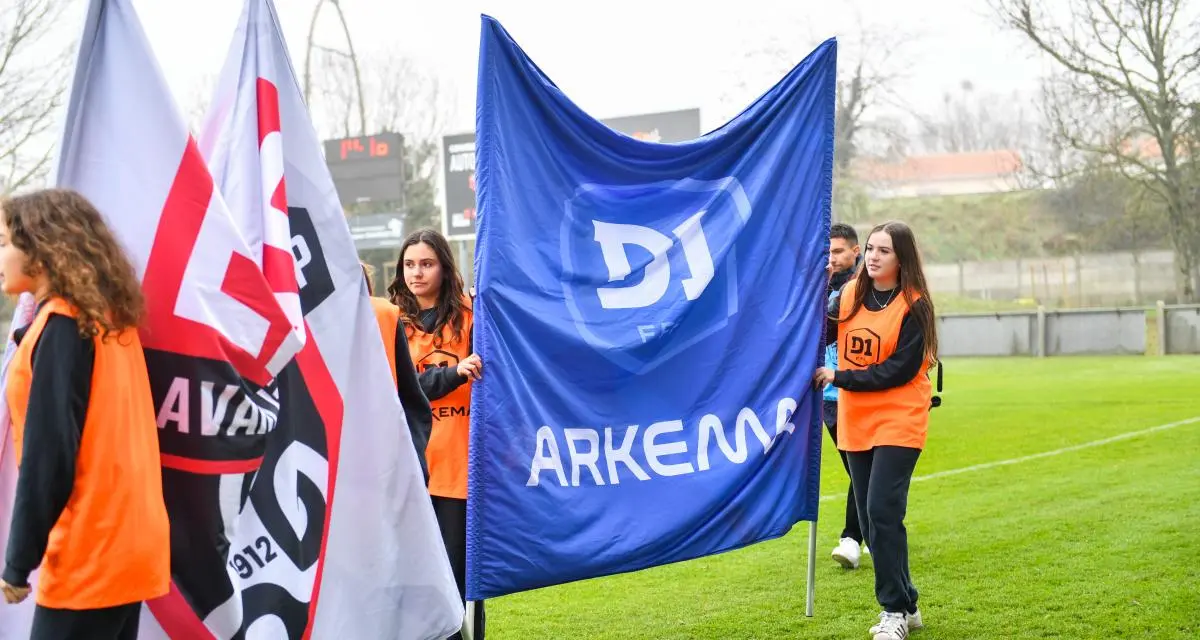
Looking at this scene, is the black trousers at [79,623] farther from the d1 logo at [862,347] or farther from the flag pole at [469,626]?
the d1 logo at [862,347]

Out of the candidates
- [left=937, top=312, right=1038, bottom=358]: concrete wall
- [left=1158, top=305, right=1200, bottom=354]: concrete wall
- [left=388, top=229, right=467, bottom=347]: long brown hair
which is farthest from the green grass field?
[left=937, top=312, right=1038, bottom=358]: concrete wall

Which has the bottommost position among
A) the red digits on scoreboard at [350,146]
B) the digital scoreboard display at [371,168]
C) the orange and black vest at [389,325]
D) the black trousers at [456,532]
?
the black trousers at [456,532]

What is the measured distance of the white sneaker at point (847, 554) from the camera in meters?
6.77

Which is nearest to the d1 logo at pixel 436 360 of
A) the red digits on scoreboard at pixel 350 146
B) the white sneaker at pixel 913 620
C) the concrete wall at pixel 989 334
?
the white sneaker at pixel 913 620

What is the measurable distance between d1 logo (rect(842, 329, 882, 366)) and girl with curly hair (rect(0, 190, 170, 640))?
10.7ft

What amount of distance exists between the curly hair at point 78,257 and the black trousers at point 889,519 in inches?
130

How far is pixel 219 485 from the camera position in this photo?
10.3 ft

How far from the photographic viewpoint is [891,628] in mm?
5129

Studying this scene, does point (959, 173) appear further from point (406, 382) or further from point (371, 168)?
point (406, 382)

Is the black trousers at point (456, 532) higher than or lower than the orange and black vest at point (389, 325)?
lower

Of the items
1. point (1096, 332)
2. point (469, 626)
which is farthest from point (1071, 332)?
point (469, 626)

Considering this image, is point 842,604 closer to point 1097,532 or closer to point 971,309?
point 1097,532

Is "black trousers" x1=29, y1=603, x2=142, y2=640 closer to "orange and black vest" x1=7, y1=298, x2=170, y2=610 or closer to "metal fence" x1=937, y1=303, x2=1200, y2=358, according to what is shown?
"orange and black vest" x1=7, y1=298, x2=170, y2=610

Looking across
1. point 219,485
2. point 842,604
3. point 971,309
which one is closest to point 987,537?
point 842,604
